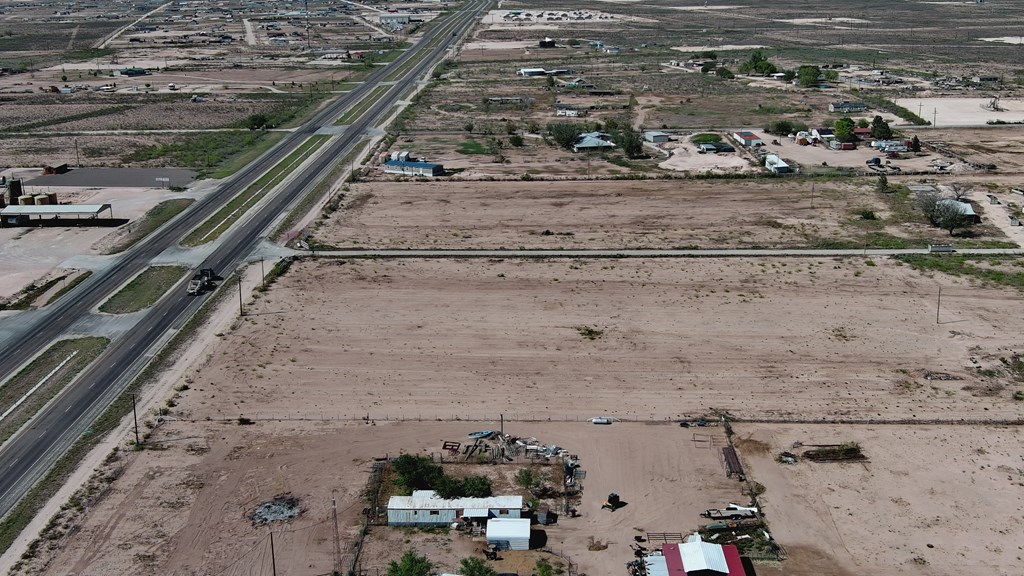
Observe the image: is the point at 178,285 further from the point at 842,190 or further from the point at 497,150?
the point at 842,190

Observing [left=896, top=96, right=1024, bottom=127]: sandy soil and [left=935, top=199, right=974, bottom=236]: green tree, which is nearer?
[left=935, top=199, right=974, bottom=236]: green tree

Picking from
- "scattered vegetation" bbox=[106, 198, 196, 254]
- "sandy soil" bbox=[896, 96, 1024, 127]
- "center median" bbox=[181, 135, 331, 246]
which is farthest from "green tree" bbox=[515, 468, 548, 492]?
"sandy soil" bbox=[896, 96, 1024, 127]

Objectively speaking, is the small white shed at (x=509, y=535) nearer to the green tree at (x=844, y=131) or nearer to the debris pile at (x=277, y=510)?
the debris pile at (x=277, y=510)

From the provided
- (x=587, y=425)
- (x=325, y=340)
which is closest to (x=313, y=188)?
(x=325, y=340)

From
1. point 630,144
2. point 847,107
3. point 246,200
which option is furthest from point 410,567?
point 847,107

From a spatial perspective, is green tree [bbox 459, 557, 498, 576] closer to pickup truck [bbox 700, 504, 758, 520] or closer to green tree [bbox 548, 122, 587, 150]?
pickup truck [bbox 700, 504, 758, 520]

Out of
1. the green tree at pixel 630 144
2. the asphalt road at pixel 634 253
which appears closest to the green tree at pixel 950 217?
the asphalt road at pixel 634 253
